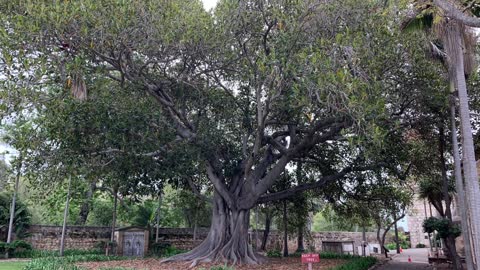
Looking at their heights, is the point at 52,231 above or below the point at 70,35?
below

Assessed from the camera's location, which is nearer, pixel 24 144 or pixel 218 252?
pixel 24 144

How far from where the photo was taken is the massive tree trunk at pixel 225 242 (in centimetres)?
1305

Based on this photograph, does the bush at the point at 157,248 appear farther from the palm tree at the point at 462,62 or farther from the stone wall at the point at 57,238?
the palm tree at the point at 462,62

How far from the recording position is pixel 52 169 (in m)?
12.1

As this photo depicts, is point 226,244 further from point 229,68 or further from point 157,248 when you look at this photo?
point 229,68

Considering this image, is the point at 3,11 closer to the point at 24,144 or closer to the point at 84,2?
the point at 84,2

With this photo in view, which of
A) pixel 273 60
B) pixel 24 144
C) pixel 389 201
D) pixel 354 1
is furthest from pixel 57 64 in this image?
pixel 389 201

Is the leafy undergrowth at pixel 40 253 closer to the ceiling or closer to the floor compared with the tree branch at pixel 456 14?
closer to the floor

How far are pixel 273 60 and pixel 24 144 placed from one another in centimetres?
738

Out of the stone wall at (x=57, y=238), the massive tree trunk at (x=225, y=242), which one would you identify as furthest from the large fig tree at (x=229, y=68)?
the stone wall at (x=57, y=238)

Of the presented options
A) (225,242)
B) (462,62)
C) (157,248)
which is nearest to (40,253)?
(157,248)

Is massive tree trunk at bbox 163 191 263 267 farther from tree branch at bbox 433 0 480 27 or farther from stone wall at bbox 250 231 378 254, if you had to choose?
stone wall at bbox 250 231 378 254

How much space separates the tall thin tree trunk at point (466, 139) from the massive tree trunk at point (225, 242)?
7179 millimetres

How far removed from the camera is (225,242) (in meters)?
13.7
